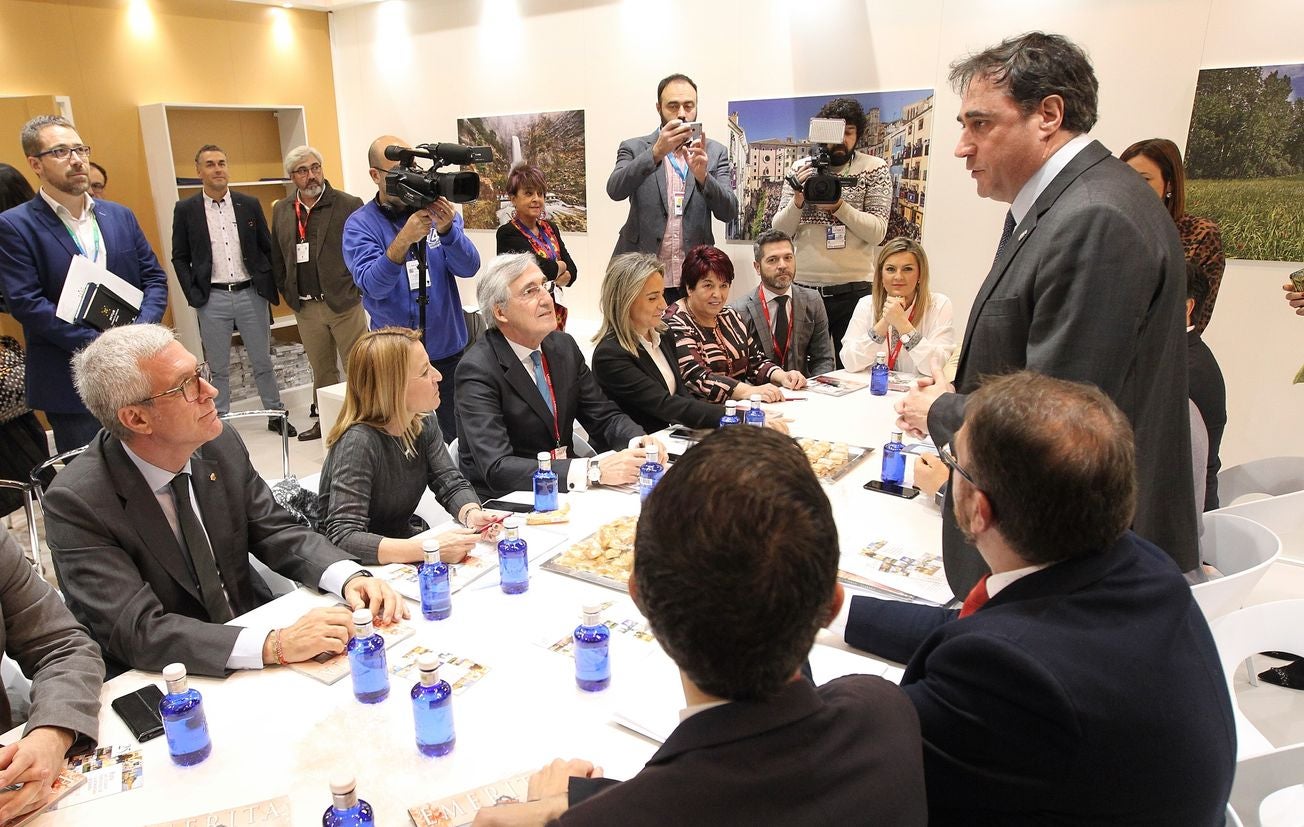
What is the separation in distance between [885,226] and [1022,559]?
4.27 m

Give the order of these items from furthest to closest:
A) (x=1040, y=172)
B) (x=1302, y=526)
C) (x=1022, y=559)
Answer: (x=1302, y=526), (x=1040, y=172), (x=1022, y=559)

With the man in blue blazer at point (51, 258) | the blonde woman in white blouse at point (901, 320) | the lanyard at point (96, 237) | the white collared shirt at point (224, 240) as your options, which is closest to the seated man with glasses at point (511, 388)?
the blonde woman in white blouse at point (901, 320)

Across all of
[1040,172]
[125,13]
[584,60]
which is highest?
[125,13]

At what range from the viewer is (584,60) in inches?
248

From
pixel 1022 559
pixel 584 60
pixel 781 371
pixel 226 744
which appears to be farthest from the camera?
pixel 584 60

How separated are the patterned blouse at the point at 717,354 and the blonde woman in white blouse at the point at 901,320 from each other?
504mm

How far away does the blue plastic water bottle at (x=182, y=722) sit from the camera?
1.44 m

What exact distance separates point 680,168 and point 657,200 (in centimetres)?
27

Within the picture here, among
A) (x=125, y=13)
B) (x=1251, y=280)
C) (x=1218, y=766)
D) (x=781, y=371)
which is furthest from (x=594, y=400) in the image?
(x=125, y=13)

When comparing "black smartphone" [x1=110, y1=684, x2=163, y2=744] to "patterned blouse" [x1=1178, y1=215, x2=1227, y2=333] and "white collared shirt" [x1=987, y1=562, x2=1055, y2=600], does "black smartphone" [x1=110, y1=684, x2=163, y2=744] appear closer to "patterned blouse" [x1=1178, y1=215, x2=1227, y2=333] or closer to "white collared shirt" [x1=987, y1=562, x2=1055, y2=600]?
"white collared shirt" [x1=987, y1=562, x2=1055, y2=600]

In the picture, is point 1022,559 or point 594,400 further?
point 594,400

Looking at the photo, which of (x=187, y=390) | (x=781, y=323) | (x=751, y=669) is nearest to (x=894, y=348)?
(x=781, y=323)

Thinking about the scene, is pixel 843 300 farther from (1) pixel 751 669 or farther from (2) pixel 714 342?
(1) pixel 751 669

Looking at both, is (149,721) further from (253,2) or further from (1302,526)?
(253,2)
